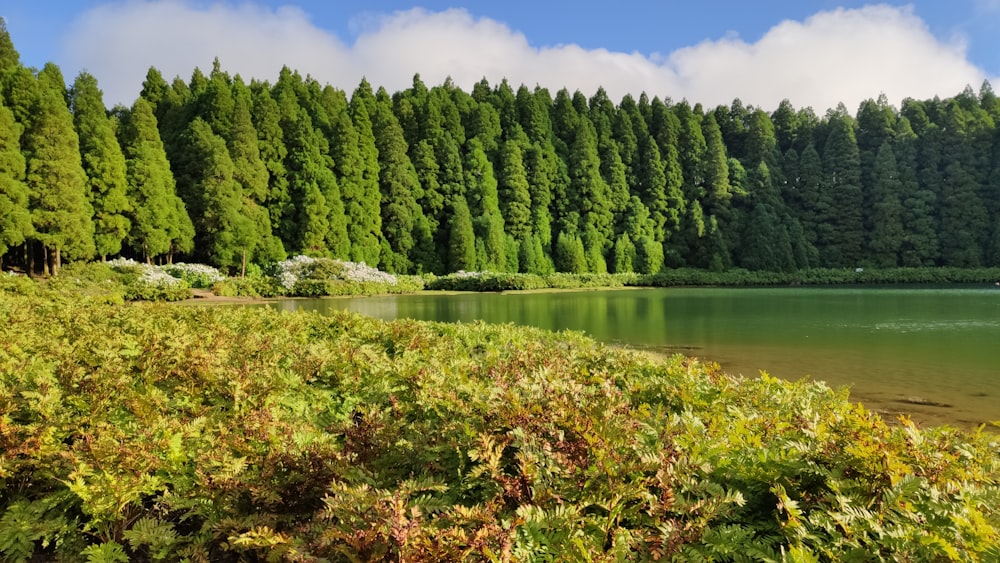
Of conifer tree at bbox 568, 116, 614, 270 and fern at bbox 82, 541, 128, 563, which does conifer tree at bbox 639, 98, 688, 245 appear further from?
fern at bbox 82, 541, 128, 563

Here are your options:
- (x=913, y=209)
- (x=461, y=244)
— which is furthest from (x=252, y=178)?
(x=913, y=209)

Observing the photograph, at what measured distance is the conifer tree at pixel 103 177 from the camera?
26891mm

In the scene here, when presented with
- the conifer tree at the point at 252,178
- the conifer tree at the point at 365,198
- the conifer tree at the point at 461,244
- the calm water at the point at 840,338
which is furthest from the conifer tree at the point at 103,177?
the conifer tree at the point at 461,244

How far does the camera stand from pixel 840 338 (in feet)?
41.9

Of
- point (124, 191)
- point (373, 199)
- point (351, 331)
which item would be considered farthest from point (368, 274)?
point (351, 331)

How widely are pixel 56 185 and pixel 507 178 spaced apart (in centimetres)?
2818

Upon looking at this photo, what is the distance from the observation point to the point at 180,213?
101 ft

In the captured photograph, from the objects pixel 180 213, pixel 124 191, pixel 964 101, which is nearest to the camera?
pixel 124 191

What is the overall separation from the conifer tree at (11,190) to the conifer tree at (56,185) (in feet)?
1.62

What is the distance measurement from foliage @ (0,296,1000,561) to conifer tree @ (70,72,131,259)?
27.9 metres

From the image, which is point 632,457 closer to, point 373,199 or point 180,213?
point 180,213

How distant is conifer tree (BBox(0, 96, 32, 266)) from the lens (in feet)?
73.6

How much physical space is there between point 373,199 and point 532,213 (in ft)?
41.3

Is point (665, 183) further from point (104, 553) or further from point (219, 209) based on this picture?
point (104, 553)
